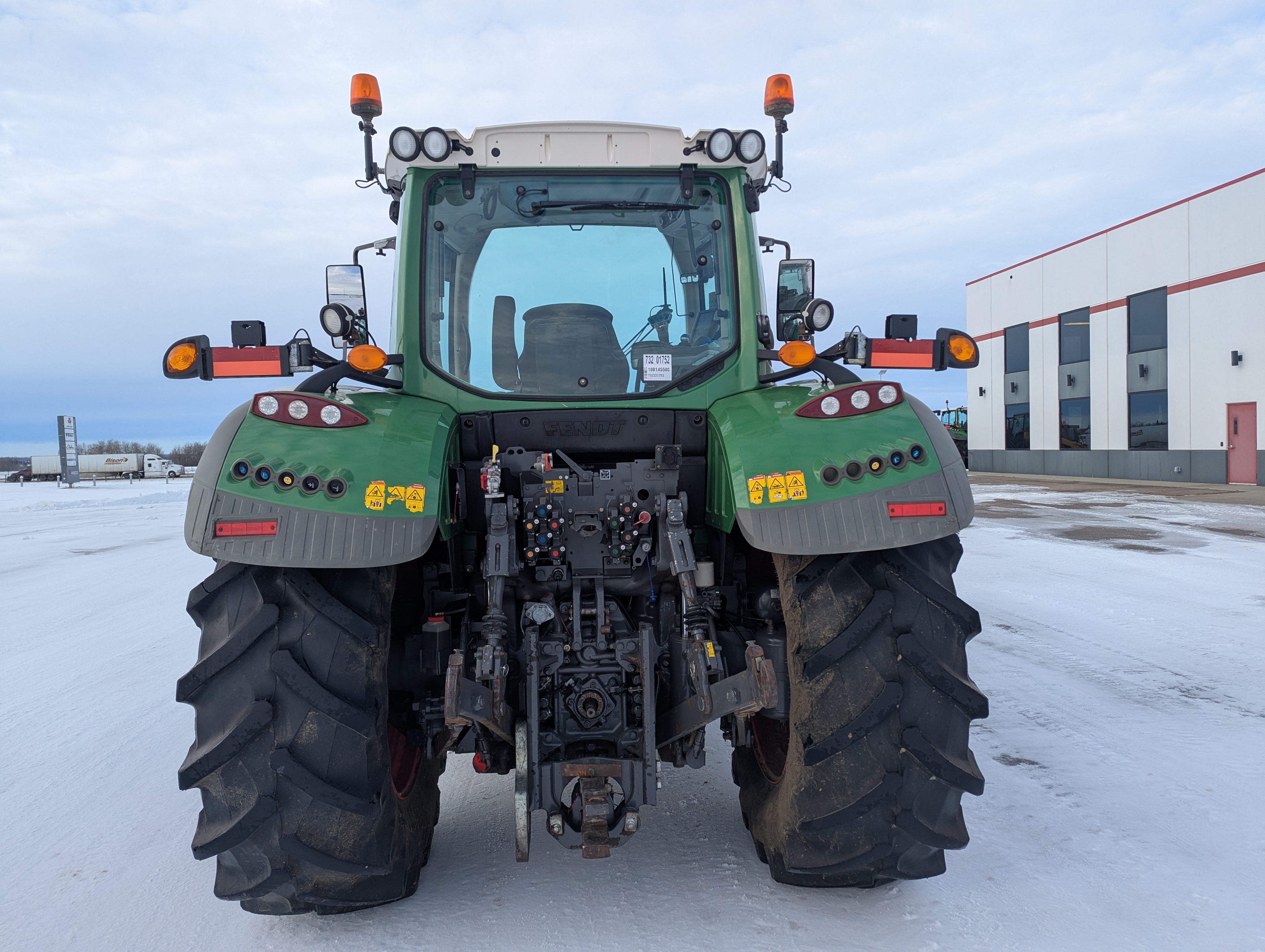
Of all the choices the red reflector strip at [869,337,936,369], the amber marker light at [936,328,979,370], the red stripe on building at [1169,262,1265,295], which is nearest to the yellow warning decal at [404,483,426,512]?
the red reflector strip at [869,337,936,369]

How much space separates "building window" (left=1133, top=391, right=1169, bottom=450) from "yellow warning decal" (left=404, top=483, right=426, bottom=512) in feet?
86.2

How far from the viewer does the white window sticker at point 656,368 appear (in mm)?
2990

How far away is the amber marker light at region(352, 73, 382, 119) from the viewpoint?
3.32 metres

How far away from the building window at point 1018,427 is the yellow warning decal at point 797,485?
30211 mm

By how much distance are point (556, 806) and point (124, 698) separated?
3.26 m

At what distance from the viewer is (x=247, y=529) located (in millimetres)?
2121

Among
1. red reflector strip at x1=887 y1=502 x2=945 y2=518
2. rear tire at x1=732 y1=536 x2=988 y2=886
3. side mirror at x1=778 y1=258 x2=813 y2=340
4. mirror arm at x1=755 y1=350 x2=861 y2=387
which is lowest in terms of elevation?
rear tire at x1=732 y1=536 x2=988 y2=886

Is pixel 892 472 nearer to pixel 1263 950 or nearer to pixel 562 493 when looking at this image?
pixel 562 493

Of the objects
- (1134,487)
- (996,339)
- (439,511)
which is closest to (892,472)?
(439,511)

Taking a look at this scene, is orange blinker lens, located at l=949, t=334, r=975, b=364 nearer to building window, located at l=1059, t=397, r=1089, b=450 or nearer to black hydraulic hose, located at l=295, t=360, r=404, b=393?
black hydraulic hose, located at l=295, t=360, r=404, b=393

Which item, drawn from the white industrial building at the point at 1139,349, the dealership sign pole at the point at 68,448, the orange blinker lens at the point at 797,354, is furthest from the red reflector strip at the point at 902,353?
the dealership sign pole at the point at 68,448

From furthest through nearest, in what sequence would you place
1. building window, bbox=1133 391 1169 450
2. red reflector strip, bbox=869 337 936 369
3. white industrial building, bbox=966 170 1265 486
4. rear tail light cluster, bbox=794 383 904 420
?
1. building window, bbox=1133 391 1169 450
2. white industrial building, bbox=966 170 1265 486
3. red reflector strip, bbox=869 337 936 369
4. rear tail light cluster, bbox=794 383 904 420

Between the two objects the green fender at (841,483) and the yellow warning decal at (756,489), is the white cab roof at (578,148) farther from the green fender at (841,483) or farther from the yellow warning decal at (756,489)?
the yellow warning decal at (756,489)

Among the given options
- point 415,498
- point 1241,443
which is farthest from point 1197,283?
point 415,498
